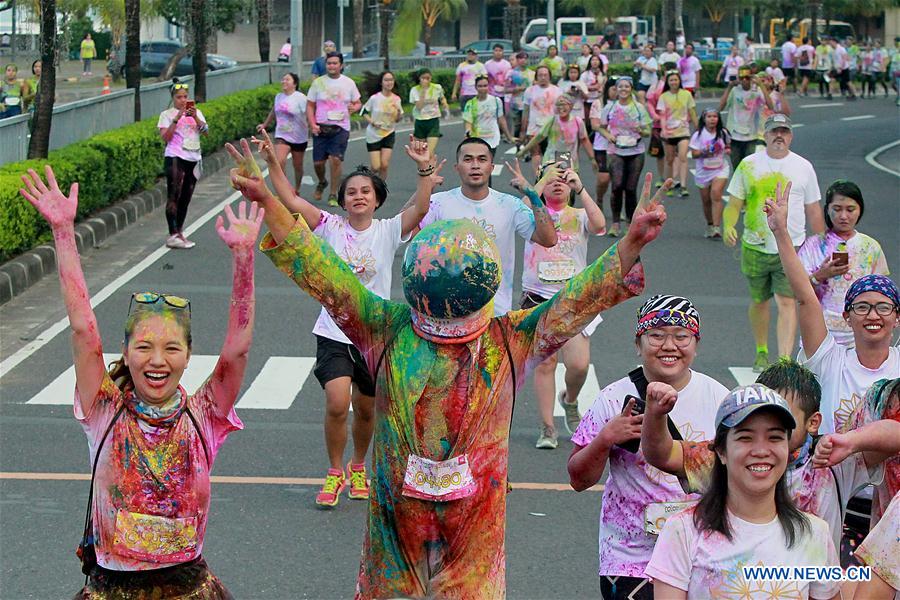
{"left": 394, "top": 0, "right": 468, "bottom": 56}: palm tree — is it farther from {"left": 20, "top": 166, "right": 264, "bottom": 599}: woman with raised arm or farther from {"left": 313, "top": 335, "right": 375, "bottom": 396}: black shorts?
{"left": 20, "top": 166, "right": 264, "bottom": 599}: woman with raised arm

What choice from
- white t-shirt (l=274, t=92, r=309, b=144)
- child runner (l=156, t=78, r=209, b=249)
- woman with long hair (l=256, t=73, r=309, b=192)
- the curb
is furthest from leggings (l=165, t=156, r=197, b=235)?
white t-shirt (l=274, t=92, r=309, b=144)

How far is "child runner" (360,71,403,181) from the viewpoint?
20578 mm

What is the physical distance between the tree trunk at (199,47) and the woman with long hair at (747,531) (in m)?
23.4

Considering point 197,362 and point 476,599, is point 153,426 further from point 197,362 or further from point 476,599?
point 197,362

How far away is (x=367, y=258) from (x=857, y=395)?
313 cm

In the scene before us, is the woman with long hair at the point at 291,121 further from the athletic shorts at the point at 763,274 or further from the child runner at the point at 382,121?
the athletic shorts at the point at 763,274

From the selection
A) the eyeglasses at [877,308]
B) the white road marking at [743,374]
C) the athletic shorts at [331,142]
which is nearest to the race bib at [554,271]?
the white road marking at [743,374]

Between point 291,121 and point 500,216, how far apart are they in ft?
39.6

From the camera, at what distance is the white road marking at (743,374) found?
1186 cm

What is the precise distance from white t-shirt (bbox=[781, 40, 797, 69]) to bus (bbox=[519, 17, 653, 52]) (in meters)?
10.4

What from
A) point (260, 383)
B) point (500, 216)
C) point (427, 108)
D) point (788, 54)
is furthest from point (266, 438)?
point (788, 54)

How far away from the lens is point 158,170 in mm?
21172

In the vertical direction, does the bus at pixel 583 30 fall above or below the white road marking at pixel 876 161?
above

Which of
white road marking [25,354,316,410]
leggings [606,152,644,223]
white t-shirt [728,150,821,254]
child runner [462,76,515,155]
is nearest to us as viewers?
white road marking [25,354,316,410]
